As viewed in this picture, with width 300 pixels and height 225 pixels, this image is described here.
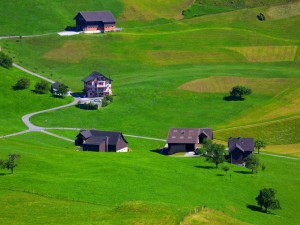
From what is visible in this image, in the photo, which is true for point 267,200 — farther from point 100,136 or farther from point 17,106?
point 17,106

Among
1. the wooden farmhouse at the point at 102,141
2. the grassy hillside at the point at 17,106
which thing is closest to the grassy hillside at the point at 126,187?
the wooden farmhouse at the point at 102,141

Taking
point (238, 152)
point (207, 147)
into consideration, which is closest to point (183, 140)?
point (207, 147)

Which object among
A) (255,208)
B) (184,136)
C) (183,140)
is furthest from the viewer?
(184,136)

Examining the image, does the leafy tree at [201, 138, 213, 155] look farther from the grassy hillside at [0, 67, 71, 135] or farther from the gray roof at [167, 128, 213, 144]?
the grassy hillside at [0, 67, 71, 135]

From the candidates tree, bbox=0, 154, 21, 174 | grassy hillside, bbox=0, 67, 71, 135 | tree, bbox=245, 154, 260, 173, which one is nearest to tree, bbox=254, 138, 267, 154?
tree, bbox=245, 154, 260, 173

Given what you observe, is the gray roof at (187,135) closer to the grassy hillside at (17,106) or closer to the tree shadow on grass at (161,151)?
the tree shadow on grass at (161,151)

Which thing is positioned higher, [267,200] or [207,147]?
[207,147]

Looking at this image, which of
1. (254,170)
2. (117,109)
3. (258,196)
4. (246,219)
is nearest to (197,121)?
(117,109)
